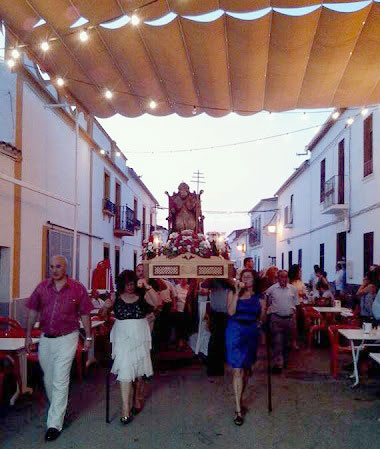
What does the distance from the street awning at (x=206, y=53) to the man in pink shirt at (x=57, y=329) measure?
397 cm

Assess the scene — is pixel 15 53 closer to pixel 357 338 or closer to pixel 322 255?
pixel 357 338

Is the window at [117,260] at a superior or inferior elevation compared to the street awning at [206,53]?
inferior

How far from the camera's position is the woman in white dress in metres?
5.50

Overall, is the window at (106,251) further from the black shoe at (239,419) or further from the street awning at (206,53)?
the black shoe at (239,419)

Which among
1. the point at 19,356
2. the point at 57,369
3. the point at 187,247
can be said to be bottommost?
the point at 19,356

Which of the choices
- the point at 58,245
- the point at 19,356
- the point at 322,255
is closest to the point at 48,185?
the point at 58,245

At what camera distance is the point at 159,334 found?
9477mm

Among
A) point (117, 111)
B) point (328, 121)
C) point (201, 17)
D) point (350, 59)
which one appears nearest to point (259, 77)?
point (350, 59)

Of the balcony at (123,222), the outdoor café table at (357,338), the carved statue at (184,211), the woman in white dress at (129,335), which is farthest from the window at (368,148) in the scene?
the woman in white dress at (129,335)

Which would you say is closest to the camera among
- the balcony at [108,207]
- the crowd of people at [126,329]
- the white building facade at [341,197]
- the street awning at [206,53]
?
the crowd of people at [126,329]

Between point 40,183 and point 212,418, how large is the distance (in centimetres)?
707

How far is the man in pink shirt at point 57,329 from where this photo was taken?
17.0 feet

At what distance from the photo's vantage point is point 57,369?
5254 mm

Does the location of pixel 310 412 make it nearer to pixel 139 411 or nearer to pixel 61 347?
pixel 139 411
